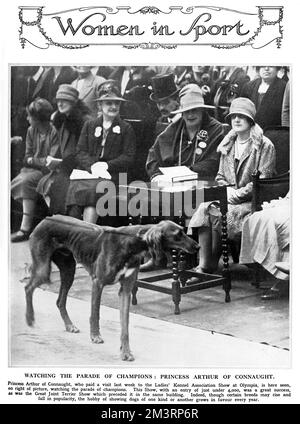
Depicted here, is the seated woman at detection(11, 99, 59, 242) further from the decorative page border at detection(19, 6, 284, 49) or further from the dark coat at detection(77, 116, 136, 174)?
the decorative page border at detection(19, 6, 284, 49)

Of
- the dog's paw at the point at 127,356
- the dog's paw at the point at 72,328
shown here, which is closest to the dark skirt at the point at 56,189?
the dog's paw at the point at 72,328

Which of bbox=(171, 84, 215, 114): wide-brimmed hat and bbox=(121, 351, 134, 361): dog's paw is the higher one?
bbox=(171, 84, 215, 114): wide-brimmed hat

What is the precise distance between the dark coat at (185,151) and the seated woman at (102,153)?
144mm

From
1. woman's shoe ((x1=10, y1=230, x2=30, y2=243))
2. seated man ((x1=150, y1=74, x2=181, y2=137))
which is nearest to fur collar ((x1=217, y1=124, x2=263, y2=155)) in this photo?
seated man ((x1=150, y1=74, x2=181, y2=137))

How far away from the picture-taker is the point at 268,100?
4184mm

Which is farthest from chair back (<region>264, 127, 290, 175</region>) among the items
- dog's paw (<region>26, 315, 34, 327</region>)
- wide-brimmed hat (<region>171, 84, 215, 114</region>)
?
dog's paw (<region>26, 315, 34, 327</region>)

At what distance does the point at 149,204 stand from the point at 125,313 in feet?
2.17

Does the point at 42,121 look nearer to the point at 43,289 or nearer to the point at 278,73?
the point at 43,289

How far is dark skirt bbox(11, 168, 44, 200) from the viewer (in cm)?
421

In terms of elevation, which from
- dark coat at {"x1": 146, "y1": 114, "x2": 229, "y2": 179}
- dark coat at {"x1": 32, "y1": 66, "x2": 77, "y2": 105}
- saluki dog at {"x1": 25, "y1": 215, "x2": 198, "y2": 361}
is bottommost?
saluki dog at {"x1": 25, "y1": 215, "x2": 198, "y2": 361}

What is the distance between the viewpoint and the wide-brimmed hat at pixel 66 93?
13.8 ft

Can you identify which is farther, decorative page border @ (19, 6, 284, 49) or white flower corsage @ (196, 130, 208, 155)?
white flower corsage @ (196, 130, 208, 155)

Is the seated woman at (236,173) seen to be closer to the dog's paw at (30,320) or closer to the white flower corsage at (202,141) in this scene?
the white flower corsage at (202,141)

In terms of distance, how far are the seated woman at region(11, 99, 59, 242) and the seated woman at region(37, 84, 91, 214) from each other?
1.4 inches
